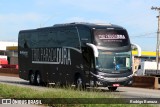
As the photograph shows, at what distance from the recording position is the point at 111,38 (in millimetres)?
25250

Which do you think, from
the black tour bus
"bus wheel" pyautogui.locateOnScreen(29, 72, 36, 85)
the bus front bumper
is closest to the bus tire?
"bus wheel" pyautogui.locateOnScreen(29, 72, 36, 85)

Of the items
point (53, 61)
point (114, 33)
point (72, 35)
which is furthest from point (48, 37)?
point (114, 33)

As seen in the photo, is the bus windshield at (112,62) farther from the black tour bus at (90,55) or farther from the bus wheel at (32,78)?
the bus wheel at (32,78)

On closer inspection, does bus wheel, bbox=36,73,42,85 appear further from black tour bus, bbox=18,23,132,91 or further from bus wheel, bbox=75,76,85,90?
bus wheel, bbox=75,76,85,90

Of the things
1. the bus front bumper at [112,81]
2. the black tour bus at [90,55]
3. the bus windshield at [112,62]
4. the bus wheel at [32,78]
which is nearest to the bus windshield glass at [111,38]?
the black tour bus at [90,55]

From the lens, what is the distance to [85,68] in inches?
999

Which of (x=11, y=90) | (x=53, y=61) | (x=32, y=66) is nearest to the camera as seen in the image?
(x=11, y=90)

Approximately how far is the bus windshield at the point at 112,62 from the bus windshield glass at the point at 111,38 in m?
0.54

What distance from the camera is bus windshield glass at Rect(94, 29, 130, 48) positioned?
983 inches

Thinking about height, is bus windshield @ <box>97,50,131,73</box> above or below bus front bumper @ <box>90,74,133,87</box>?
above

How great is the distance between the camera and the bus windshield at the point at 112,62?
24.8 meters

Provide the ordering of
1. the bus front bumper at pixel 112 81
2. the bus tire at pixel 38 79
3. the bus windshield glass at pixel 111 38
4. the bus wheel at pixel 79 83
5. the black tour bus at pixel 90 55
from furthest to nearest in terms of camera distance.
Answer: the bus tire at pixel 38 79 → the bus wheel at pixel 79 83 → the bus windshield glass at pixel 111 38 → the black tour bus at pixel 90 55 → the bus front bumper at pixel 112 81

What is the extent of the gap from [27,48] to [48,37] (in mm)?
3697

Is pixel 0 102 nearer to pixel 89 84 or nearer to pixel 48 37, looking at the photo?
pixel 89 84
